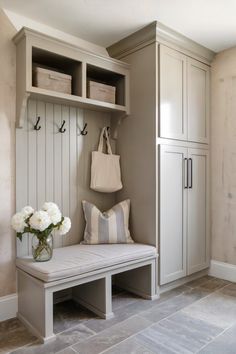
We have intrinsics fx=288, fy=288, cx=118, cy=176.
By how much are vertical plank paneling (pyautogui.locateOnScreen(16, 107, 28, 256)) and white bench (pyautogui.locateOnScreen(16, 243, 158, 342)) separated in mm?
125

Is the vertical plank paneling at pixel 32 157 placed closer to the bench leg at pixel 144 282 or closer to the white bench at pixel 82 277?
the white bench at pixel 82 277

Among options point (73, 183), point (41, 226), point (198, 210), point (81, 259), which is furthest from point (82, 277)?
point (198, 210)

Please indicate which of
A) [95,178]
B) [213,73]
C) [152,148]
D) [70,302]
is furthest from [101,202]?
[213,73]

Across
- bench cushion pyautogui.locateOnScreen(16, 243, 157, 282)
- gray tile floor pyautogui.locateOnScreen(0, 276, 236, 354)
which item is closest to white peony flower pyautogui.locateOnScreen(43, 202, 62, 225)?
bench cushion pyautogui.locateOnScreen(16, 243, 157, 282)

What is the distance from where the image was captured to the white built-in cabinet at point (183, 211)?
2578mm

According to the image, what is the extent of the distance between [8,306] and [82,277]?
2.15ft

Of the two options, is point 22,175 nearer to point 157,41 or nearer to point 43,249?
point 43,249

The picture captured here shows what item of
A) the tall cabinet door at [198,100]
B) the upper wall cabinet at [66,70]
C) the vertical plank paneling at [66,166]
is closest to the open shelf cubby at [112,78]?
the upper wall cabinet at [66,70]

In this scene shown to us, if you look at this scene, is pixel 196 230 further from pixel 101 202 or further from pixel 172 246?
pixel 101 202

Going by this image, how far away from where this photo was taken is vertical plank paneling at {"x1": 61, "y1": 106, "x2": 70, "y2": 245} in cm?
251

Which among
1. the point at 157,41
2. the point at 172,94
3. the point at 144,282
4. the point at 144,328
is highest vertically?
the point at 157,41

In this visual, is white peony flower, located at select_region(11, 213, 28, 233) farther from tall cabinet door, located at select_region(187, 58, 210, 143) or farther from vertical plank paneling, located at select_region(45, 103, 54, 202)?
tall cabinet door, located at select_region(187, 58, 210, 143)

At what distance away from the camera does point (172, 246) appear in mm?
2652

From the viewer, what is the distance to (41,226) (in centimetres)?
195
